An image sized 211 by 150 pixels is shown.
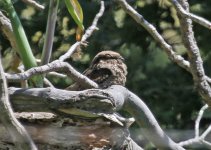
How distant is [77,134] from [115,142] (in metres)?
0.06

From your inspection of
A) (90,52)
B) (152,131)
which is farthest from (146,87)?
(152,131)

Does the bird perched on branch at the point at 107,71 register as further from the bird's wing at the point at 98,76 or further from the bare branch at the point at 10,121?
the bare branch at the point at 10,121

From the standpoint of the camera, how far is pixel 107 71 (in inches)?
36.2

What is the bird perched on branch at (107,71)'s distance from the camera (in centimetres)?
91

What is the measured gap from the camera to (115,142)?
849mm

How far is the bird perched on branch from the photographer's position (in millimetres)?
910

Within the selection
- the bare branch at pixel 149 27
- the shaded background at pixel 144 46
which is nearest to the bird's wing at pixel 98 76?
the bare branch at pixel 149 27

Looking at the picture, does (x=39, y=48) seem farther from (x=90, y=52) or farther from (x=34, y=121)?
(x=34, y=121)

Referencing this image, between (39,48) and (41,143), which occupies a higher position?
(39,48)

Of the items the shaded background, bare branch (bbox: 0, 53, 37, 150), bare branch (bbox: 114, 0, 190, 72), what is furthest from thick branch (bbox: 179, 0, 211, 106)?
the shaded background

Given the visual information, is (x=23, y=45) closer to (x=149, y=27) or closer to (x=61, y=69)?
(x=61, y=69)

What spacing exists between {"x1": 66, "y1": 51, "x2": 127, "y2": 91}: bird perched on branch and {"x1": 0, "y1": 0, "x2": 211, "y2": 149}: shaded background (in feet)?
3.68

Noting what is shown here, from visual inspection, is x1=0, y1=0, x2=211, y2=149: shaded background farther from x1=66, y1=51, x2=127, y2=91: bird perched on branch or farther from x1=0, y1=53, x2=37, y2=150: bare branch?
x1=0, y1=53, x2=37, y2=150: bare branch

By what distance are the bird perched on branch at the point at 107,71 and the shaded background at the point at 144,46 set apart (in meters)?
1.12
